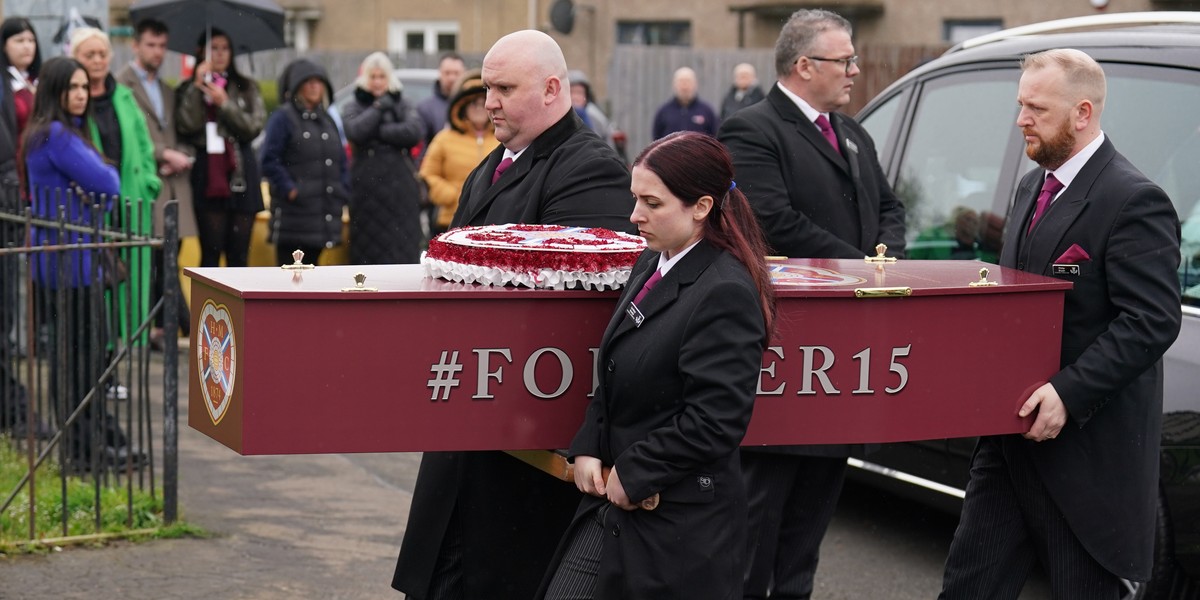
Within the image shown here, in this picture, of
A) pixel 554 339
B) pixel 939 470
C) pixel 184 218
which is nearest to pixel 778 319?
pixel 554 339

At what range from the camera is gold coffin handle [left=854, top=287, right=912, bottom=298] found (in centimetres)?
411

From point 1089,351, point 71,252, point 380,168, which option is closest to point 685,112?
point 380,168

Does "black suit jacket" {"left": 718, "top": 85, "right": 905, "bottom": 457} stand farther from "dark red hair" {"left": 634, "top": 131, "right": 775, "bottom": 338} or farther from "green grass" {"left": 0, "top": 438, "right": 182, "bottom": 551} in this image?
"green grass" {"left": 0, "top": 438, "right": 182, "bottom": 551}

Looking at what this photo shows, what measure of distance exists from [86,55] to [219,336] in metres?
5.65

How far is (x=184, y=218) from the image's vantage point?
10719mm

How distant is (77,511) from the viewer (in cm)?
682

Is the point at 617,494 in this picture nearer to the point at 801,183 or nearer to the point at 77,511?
the point at 801,183

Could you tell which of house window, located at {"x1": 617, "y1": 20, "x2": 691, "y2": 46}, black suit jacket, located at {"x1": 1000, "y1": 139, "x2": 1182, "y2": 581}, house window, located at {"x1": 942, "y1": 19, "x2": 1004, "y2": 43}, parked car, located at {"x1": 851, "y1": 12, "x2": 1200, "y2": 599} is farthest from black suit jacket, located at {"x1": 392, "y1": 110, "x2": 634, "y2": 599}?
house window, located at {"x1": 617, "y1": 20, "x2": 691, "y2": 46}

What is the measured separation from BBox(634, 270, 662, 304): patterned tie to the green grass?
138 inches

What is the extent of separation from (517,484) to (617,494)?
2.65 ft

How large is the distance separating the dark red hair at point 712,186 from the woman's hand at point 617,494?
506 mm

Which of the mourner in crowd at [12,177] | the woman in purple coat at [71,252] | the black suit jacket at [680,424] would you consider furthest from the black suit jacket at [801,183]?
the mourner in crowd at [12,177]

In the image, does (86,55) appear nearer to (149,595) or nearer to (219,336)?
(149,595)

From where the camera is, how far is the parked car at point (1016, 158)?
5.42 m
